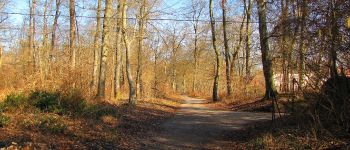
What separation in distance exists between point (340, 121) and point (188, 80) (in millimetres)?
73273

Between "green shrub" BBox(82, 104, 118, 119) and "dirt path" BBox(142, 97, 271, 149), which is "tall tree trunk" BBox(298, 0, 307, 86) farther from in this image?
"green shrub" BBox(82, 104, 118, 119)

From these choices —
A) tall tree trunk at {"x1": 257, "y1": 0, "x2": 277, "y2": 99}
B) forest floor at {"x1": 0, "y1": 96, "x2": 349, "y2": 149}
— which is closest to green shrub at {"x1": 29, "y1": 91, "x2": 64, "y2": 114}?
forest floor at {"x1": 0, "y1": 96, "x2": 349, "y2": 149}

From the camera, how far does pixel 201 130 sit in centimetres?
1445

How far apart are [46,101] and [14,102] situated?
1.09 metres

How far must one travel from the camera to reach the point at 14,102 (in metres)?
13.0

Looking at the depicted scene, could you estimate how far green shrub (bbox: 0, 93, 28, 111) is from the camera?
12.6 meters

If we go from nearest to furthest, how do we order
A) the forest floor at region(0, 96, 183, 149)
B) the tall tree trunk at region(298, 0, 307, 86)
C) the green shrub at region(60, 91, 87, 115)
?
1. the forest floor at region(0, 96, 183, 149)
2. the tall tree trunk at region(298, 0, 307, 86)
3. the green shrub at region(60, 91, 87, 115)

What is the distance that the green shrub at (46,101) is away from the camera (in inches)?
527

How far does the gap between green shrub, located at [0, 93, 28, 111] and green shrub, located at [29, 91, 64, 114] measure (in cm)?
29

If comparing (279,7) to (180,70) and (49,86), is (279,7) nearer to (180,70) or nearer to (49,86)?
(49,86)

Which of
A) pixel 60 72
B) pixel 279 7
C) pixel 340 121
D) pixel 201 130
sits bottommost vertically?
pixel 201 130

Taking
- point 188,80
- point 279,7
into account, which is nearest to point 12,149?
point 279,7

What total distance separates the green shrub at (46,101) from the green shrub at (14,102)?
0.29 meters

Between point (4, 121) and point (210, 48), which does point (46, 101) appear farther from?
point (210, 48)
